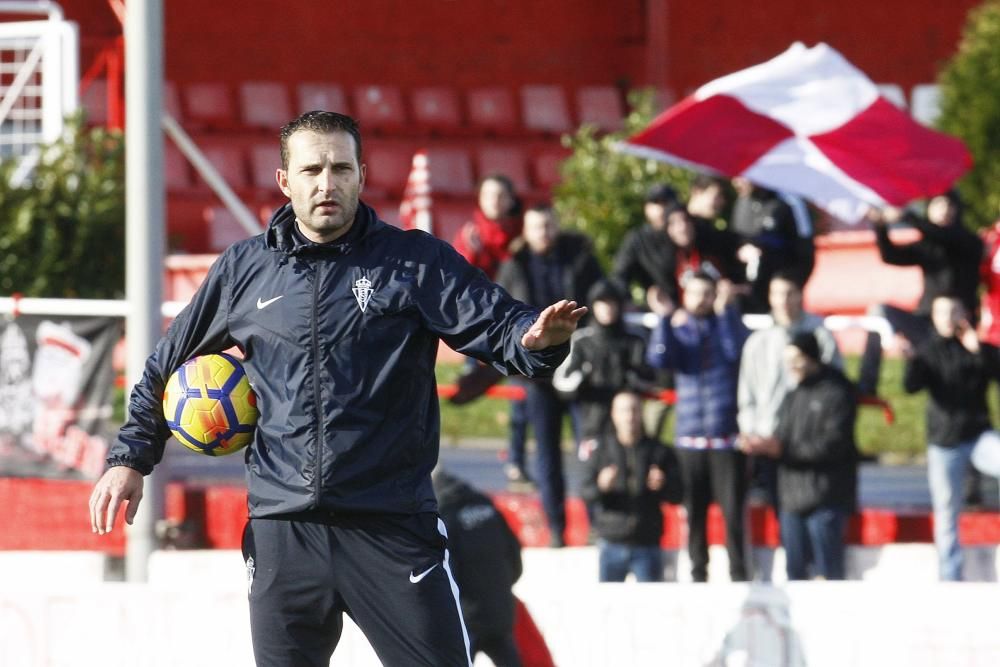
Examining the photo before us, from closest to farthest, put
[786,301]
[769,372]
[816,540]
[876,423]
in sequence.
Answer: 1. [816,540]
2. [769,372]
3. [786,301]
4. [876,423]

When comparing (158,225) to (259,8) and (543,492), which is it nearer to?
(543,492)

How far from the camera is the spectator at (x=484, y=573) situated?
7.46 metres

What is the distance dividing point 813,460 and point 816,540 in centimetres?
41

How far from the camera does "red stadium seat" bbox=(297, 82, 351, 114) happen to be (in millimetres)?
26766

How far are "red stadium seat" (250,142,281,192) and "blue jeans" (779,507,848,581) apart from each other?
1601cm

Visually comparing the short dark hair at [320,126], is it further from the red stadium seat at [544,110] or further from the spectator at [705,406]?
the red stadium seat at [544,110]

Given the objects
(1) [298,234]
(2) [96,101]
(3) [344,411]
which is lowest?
(3) [344,411]

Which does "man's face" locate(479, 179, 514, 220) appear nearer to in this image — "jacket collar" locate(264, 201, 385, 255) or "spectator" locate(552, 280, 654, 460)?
"spectator" locate(552, 280, 654, 460)

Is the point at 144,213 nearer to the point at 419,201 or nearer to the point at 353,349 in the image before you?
the point at 353,349

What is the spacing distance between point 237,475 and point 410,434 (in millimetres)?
6972

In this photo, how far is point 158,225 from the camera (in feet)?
35.1

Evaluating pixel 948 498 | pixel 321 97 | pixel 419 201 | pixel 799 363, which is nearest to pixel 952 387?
pixel 948 498

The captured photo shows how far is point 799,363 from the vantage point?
10430 millimetres

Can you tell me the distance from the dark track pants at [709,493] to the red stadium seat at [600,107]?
57.6 feet
